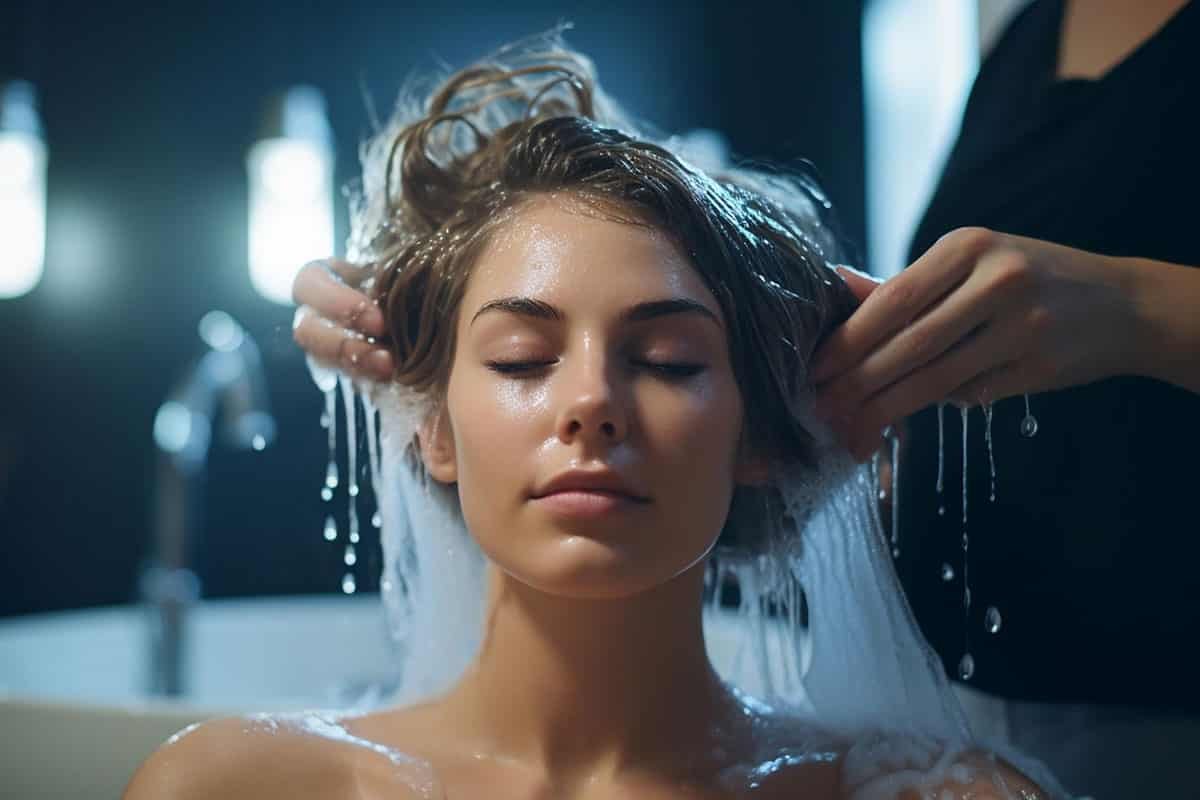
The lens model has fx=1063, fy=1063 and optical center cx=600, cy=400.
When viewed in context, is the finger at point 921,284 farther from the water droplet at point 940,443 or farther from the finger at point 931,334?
the water droplet at point 940,443

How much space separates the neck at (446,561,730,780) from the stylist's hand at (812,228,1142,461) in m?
0.22

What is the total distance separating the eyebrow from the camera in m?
0.80

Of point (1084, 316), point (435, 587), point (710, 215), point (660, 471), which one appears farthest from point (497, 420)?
point (1084, 316)

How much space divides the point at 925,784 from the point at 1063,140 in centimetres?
67

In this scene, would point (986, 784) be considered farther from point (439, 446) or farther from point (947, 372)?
point (439, 446)

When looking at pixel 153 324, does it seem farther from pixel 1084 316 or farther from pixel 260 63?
pixel 1084 316

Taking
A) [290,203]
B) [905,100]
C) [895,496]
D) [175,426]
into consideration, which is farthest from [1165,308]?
[290,203]

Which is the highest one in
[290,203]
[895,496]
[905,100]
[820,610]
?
[905,100]

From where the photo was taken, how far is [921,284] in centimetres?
78

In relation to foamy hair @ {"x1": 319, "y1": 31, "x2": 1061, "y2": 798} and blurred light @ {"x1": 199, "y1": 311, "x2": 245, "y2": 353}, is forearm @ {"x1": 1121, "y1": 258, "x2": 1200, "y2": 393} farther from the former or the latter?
blurred light @ {"x1": 199, "y1": 311, "x2": 245, "y2": 353}

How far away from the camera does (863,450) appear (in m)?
0.88

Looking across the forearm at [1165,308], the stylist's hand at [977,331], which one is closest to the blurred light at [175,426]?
the stylist's hand at [977,331]

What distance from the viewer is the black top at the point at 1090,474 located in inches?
39.9

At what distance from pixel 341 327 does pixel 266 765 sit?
14.5 inches
